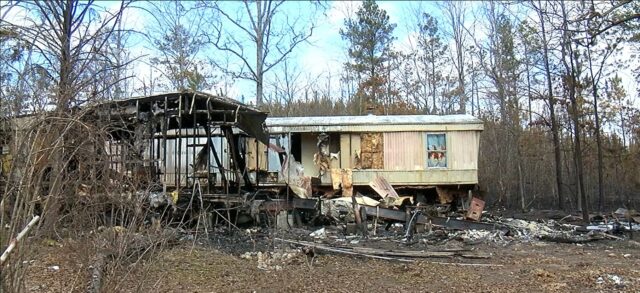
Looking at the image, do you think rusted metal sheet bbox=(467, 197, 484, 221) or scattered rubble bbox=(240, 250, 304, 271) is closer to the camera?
scattered rubble bbox=(240, 250, 304, 271)

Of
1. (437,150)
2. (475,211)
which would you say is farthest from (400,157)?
(475,211)

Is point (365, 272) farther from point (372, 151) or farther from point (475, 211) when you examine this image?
point (372, 151)

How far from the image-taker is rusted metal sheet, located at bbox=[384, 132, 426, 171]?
66.8 ft

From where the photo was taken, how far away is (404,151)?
20438 mm

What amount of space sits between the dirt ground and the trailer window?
8.64m

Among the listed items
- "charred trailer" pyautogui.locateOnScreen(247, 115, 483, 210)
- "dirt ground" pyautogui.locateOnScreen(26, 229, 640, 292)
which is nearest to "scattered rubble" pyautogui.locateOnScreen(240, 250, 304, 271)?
"dirt ground" pyautogui.locateOnScreen(26, 229, 640, 292)

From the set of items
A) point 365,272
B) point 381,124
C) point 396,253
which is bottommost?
point 365,272

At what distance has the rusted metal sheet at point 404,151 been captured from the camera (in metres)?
20.4

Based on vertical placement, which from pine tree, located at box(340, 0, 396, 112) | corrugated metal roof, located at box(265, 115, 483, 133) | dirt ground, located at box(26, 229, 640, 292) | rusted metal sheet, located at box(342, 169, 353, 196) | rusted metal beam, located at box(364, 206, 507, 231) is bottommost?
dirt ground, located at box(26, 229, 640, 292)

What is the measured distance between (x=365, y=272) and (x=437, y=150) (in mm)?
11538

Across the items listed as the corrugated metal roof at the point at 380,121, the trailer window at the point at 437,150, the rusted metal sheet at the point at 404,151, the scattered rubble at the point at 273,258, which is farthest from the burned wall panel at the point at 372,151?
the scattered rubble at the point at 273,258

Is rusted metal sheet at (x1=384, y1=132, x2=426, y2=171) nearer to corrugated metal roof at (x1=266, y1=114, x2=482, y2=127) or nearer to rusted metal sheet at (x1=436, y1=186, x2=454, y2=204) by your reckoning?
corrugated metal roof at (x1=266, y1=114, x2=482, y2=127)

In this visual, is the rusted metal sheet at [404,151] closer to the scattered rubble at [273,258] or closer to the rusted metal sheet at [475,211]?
the rusted metal sheet at [475,211]

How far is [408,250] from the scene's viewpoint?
11531 mm
